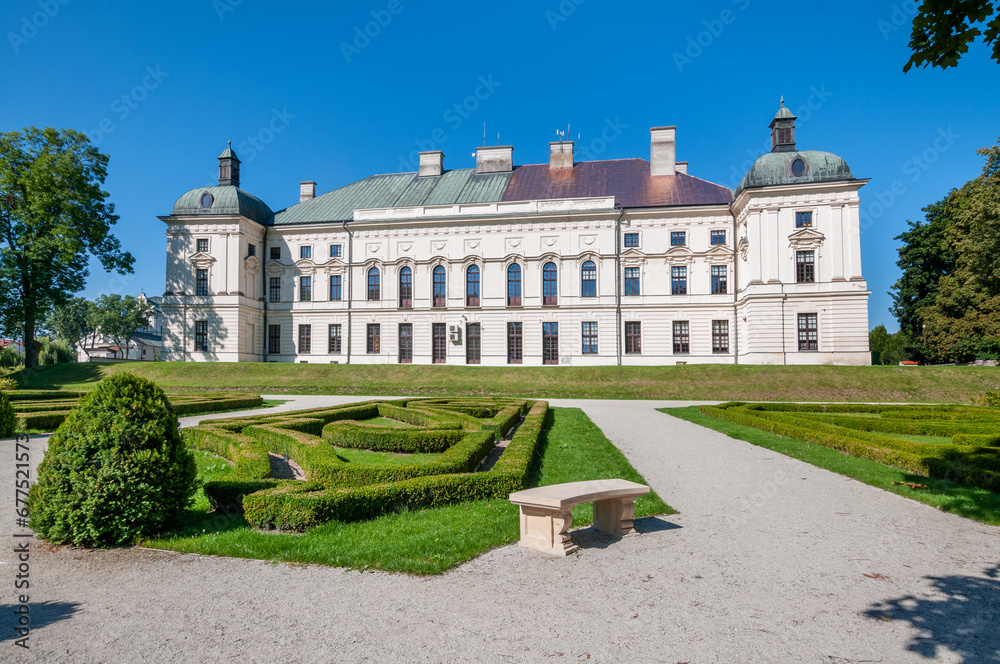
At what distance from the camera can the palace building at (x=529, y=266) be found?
119 feet

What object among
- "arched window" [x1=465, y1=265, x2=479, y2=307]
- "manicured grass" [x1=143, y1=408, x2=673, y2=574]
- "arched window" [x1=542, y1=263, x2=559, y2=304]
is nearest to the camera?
"manicured grass" [x1=143, y1=408, x2=673, y2=574]

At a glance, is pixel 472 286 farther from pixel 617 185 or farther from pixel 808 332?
pixel 808 332

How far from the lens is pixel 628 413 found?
65.5ft

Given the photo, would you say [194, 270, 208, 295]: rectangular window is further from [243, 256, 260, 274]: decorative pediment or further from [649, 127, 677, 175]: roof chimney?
[649, 127, 677, 175]: roof chimney

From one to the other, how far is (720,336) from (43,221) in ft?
158

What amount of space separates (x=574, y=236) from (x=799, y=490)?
34.6 meters

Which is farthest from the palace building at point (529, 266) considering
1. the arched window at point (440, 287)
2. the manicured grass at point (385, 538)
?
the manicured grass at point (385, 538)

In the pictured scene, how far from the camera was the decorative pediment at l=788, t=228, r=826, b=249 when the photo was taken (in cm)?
3597

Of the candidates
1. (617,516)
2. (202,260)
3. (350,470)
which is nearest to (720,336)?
(617,516)

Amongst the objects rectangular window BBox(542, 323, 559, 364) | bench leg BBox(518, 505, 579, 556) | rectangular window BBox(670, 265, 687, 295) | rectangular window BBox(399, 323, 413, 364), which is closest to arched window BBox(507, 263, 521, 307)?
rectangular window BBox(542, 323, 559, 364)

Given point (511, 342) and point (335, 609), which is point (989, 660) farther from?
point (511, 342)

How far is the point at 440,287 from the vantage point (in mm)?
43438

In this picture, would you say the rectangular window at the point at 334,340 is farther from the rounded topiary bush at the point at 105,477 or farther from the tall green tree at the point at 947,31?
the tall green tree at the point at 947,31

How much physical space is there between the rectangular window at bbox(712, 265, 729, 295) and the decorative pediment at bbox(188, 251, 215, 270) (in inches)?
1527
